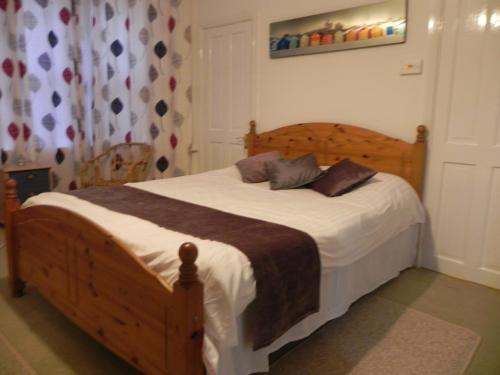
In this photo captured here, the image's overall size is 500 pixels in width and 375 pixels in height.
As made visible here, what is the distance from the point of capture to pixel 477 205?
9.07ft

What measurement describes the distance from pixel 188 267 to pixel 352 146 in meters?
2.29

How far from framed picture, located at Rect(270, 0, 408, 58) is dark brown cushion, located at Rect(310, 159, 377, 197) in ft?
3.41

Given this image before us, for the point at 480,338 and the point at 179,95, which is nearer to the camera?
the point at 480,338

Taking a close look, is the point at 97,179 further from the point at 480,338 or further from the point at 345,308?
the point at 480,338

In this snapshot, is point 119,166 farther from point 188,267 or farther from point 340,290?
point 188,267

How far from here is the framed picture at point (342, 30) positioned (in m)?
2.97

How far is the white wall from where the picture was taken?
2.92 m

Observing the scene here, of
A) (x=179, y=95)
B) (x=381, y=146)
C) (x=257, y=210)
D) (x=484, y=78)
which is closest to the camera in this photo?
(x=257, y=210)

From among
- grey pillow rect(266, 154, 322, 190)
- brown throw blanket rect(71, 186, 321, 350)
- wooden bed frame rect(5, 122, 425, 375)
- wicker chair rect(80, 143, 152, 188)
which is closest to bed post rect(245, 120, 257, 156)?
grey pillow rect(266, 154, 322, 190)

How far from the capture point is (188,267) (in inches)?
51.3

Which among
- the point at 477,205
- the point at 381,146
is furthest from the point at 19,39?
the point at 477,205

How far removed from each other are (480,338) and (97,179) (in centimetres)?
363

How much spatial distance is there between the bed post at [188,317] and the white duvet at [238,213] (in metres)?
0.05

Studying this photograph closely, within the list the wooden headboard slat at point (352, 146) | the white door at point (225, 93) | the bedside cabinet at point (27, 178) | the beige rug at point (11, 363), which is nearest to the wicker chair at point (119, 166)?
the bedside cabinet at point (27, 178)
